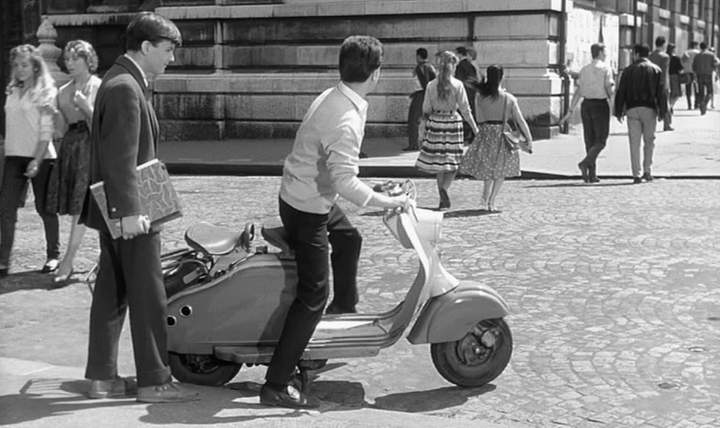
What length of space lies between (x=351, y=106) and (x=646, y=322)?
2.71 metres

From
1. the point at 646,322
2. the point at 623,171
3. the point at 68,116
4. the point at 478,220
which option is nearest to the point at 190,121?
the point at 623,171

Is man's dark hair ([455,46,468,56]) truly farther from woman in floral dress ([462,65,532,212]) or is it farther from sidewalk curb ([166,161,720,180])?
woman in floral dress ([462,65,532,212])

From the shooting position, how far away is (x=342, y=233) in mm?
5590

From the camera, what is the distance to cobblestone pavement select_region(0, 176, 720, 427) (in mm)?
Result: 5426

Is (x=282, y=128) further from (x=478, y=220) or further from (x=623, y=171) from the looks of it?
(x=478, y=220)

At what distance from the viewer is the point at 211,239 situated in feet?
18.0

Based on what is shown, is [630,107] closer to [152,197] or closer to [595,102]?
[595,102]

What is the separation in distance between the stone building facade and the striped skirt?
301 inches

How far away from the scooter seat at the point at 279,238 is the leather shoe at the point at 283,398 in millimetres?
608

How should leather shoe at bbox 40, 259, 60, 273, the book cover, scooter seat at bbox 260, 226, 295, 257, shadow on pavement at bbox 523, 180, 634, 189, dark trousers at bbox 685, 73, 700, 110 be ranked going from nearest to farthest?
the book cover
scooter seat at bbox 260, 226, 295, 257
leather shoe at bbox 40, 259, 60, 273
shadow on pavement at bbox 523, 180, 634, 189
dark trousers at bbox 685, 73, 700, 110

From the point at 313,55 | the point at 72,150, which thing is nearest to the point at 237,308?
the point at 72,150

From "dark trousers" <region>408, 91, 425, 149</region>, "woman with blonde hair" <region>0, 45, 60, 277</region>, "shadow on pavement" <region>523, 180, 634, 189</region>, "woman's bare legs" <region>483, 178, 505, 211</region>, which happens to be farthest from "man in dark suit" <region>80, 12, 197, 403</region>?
"dark trousers" <region>408, 91, 425, 149</region>

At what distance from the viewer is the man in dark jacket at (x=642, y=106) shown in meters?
14.8

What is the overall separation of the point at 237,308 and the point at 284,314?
0.68 ft
